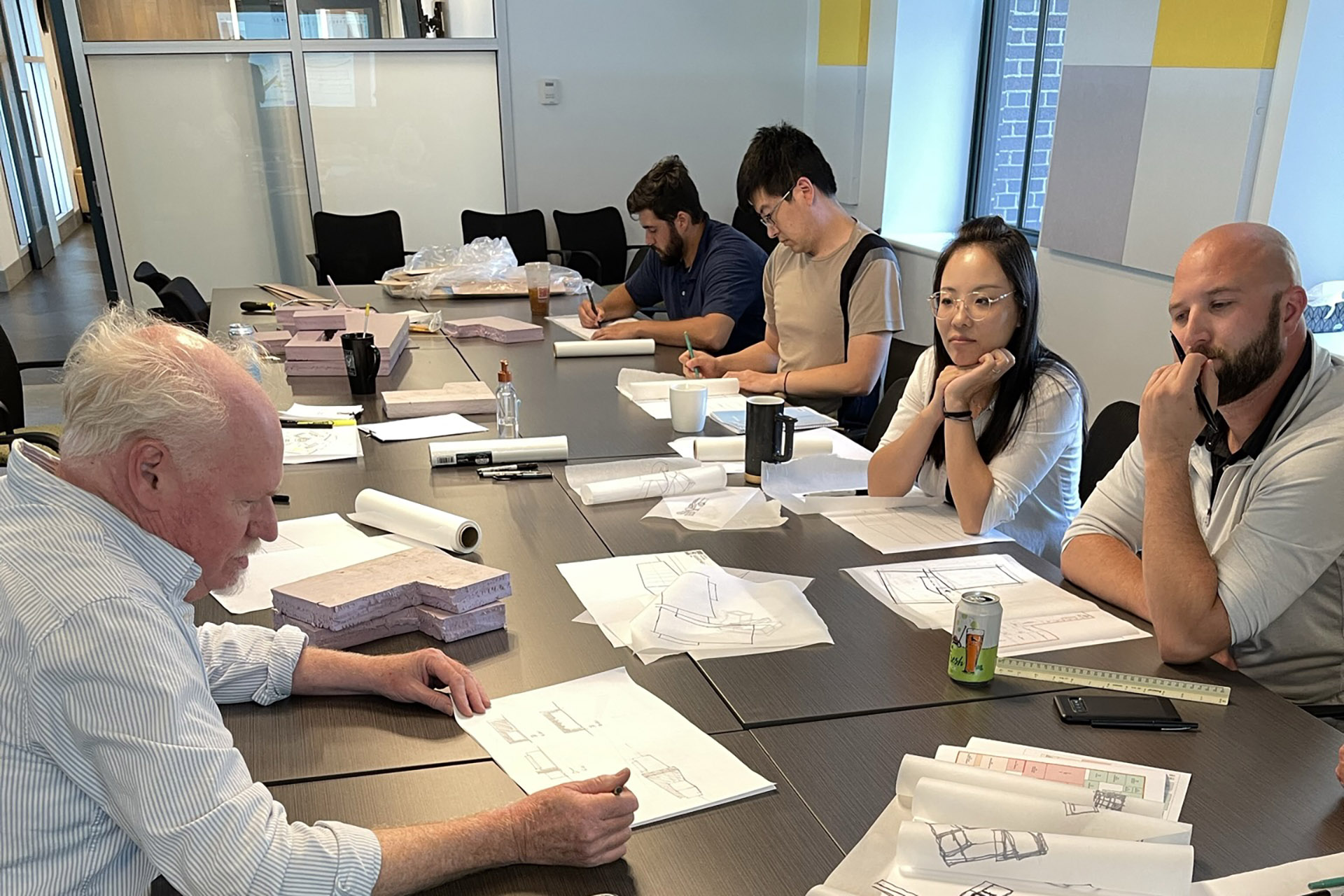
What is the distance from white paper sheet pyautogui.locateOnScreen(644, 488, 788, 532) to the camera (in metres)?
2.20

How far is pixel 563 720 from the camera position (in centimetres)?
148

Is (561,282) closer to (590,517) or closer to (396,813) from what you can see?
(590,517)

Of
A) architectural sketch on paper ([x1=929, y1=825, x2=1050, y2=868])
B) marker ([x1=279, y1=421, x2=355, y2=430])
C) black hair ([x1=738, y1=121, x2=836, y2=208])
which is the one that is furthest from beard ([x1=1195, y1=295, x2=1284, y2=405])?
marker ([x1=279, y1=421, x2=355, y2=430])

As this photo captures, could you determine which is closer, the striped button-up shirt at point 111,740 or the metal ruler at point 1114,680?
the striped button-up shirt at point 111,740

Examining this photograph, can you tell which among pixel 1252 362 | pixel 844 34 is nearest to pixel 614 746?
pixel 1252 362

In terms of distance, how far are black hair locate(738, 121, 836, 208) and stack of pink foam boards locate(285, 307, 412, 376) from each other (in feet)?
4.18

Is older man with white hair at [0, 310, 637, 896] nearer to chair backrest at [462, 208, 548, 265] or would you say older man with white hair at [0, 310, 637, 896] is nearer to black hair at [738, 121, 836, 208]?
black hair at [738, 121, 836, 208]

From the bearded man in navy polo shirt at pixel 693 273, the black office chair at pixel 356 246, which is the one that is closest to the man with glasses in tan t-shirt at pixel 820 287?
the bearded man in navy polo shirt at pixel 693 273

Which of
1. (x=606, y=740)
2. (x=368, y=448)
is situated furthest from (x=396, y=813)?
(x=368, y=448)

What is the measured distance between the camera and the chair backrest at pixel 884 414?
3.00 meters

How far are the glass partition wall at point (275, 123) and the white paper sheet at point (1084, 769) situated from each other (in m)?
6.05

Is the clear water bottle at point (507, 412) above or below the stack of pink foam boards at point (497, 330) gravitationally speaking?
above

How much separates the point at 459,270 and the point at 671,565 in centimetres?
332

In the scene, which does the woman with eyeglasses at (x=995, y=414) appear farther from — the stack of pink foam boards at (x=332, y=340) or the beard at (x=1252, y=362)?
the stack of pink foam boards at (x=332, y=340)
